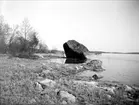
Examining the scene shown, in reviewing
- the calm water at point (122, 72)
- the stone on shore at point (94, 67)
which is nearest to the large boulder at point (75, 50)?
the calm water at point (122, 72)

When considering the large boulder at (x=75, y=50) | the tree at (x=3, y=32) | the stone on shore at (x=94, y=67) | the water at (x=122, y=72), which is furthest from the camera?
the large boulder at (x=75, y=50)

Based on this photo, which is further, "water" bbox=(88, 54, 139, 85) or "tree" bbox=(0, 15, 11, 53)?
"tree" bbox=(0, 15, 11, 53)

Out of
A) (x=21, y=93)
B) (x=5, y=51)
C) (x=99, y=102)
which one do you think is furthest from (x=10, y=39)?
(x=99, y=102)

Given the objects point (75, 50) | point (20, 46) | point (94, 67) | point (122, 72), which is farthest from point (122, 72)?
point (20, 46)

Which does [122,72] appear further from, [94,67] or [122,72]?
[94,67]

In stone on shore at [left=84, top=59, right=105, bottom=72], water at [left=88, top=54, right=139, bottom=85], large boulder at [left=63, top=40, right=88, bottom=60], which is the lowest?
water at [left=88, top=54, right=139, bottom=85]

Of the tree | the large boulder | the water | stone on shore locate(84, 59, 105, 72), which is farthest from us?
the large boulder

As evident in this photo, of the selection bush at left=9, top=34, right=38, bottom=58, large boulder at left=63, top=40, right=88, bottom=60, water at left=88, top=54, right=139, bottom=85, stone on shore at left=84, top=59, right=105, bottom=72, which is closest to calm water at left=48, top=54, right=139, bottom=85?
water at left=88, top=54, right=139, bottom=85

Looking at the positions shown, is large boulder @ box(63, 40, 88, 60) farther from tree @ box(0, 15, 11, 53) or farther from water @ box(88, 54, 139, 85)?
tree @ box(0, 15, 11, 53)

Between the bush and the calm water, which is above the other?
the bush

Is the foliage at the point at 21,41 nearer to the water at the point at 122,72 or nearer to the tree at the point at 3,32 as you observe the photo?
the tree at the point at 3,32

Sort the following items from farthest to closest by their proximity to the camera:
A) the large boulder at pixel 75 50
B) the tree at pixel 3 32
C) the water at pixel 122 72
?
the large boulder at pixel 75 50 → the tree at pixel 3 32 → the water at pixel 122 72

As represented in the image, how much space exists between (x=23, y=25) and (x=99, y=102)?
2697 centimetres

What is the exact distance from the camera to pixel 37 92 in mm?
3404
